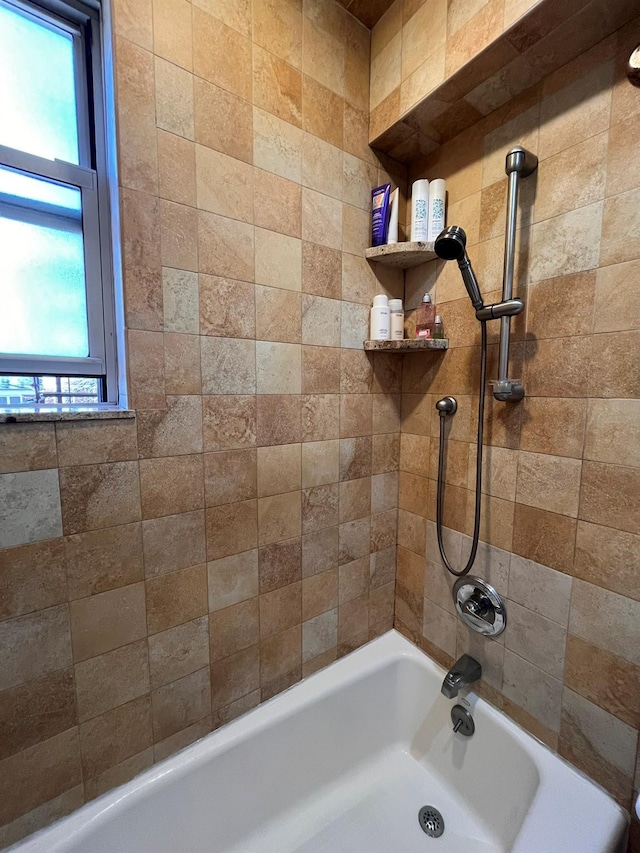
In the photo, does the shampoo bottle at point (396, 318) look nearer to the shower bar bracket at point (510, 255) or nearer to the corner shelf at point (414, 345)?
the corner shelf at point (414, 345)

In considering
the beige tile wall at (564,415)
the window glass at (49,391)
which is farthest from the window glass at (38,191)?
the beige tile wall at (564,415)

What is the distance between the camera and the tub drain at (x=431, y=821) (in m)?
1.10

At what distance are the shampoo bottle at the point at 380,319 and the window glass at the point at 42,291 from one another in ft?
2.88

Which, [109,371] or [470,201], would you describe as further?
[470,201]

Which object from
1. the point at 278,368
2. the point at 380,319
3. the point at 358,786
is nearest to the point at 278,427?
the point at 278,368

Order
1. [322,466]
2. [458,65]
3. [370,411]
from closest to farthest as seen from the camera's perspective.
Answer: [458,65], [322,466], [370,411]

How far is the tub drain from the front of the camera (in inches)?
43.3

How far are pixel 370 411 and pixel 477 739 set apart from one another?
3.80 ft

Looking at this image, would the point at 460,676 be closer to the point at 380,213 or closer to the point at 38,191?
the point at 380,213

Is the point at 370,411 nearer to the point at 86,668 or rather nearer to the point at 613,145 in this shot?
the point at 613,145

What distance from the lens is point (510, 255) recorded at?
96 cm

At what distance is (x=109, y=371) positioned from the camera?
0.92 metres

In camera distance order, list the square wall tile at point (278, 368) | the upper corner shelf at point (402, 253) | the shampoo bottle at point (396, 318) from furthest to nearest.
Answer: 1. the shampoo bottle at point (396, 318)
2. the upper corner shelf at point (402, 253)
3. the square wall tile at point (278, 368)

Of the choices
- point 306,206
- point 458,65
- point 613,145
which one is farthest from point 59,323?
point 613,145
